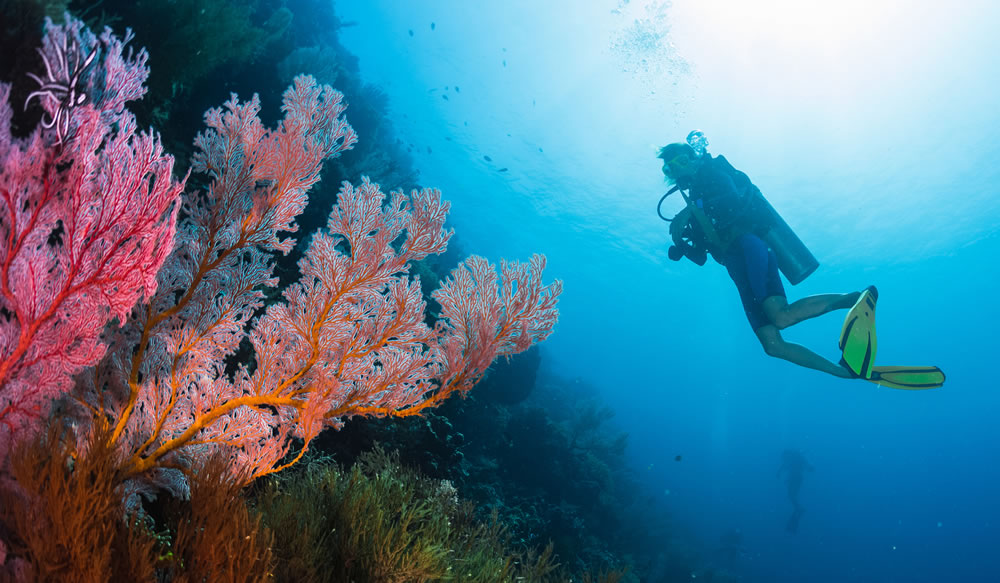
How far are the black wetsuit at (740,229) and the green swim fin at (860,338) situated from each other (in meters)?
0.91

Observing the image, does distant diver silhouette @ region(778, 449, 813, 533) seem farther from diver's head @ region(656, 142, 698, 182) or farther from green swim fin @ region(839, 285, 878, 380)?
diver's head @ region(656, 142, 698, 182)

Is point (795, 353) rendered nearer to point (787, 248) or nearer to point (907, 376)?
point (907, 376)

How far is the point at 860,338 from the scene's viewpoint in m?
5.69

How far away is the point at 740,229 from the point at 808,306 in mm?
1678

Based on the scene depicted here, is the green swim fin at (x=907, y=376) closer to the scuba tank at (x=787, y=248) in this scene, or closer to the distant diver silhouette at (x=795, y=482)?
the scuba tank at (x=787, y=248)

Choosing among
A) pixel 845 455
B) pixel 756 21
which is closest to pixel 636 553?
pixel 756 21

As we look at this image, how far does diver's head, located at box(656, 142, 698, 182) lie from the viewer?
7.54 metres

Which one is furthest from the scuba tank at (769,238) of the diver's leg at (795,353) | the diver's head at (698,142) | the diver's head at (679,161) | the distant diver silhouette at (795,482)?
the distant diver silhouette at (795,482)

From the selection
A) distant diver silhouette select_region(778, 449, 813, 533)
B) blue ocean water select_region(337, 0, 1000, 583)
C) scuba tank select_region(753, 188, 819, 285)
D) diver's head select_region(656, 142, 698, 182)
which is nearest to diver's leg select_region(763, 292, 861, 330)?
scuba tank select_region(753, 188, 819, 285)

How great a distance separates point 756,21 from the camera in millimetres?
31484

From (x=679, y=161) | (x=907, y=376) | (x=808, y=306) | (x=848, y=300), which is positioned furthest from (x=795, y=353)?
(x=679, y=161)

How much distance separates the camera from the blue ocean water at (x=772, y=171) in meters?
31.9

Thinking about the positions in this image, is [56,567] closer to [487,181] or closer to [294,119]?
[294,119]

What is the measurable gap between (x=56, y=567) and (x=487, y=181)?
185ft
